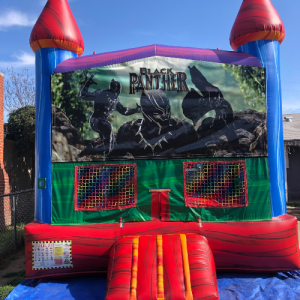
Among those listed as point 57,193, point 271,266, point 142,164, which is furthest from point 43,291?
point 271,266

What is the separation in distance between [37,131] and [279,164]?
3566 millimetres

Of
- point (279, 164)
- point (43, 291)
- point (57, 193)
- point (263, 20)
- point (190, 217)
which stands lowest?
point (43, 291)

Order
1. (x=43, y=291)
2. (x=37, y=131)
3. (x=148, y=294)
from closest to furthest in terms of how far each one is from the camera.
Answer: (x=148, y=294) < (x=43, y=291) < (x=37, y=131)

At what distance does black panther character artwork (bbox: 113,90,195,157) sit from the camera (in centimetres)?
397

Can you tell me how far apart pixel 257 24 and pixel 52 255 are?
14.4 ft

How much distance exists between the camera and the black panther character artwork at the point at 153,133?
3973 millimetres

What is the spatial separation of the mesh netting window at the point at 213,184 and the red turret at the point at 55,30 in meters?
2.50

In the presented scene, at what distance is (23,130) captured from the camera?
31.8 ft

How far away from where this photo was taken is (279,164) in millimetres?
4137

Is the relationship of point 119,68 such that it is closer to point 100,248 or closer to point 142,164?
point 142,164

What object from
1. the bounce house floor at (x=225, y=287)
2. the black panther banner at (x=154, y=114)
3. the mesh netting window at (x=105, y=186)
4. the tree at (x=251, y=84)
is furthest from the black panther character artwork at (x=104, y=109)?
the bounce house floor at (x=225, y=287)

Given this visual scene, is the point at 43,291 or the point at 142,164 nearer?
the point at 43,291

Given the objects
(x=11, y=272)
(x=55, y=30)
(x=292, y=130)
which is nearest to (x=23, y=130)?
(x=11, y=272)

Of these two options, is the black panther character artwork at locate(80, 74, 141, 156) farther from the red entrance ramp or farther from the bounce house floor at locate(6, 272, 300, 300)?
the bounce house floor at locate(6, 272, 300, 300)
